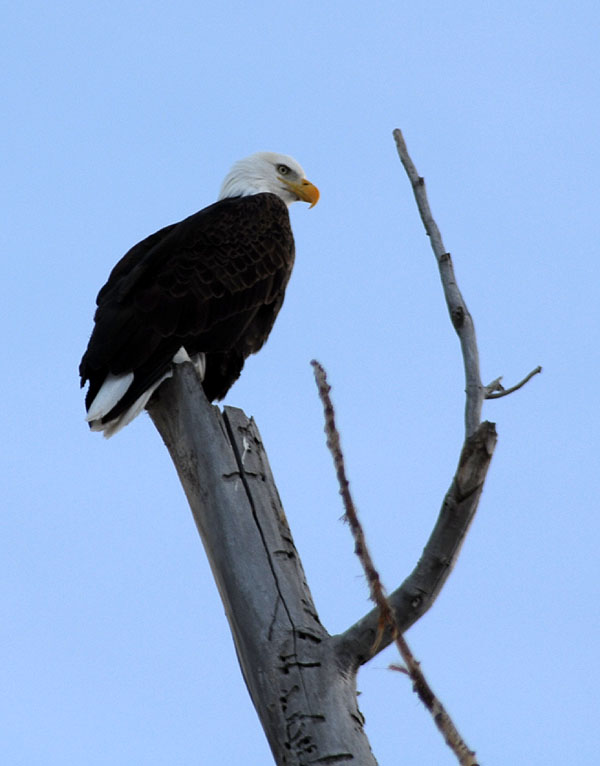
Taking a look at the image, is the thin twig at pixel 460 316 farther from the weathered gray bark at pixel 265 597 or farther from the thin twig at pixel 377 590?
the thin twig at pixel 377 590

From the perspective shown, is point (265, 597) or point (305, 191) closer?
point (265, 597)

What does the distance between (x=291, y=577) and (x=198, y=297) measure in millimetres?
2209

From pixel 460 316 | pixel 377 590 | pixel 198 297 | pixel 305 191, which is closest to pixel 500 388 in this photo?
pixel 460 316

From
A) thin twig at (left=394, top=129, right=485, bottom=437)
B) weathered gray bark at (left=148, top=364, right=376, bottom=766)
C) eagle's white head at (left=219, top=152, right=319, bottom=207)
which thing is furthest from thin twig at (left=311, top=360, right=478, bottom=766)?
eagle's white head at (left=219, top=152, right=319, bottom=207)

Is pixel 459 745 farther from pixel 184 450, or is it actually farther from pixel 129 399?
pixel 129 399

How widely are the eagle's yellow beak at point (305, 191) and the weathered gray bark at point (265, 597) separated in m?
3.09

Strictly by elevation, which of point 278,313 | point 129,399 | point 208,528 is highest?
point 278,313

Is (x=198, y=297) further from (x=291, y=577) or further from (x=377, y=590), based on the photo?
(x=377, y=590)

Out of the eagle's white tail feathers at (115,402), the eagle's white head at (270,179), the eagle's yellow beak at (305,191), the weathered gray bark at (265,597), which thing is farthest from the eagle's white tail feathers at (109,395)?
the eagle's yellow beak at (305,191)

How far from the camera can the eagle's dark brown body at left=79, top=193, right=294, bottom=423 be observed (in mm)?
4945

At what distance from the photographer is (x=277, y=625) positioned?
3314mm

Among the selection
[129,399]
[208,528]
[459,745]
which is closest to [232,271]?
[129,399]

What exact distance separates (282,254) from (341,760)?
335 cm

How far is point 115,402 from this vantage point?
4770 mm
